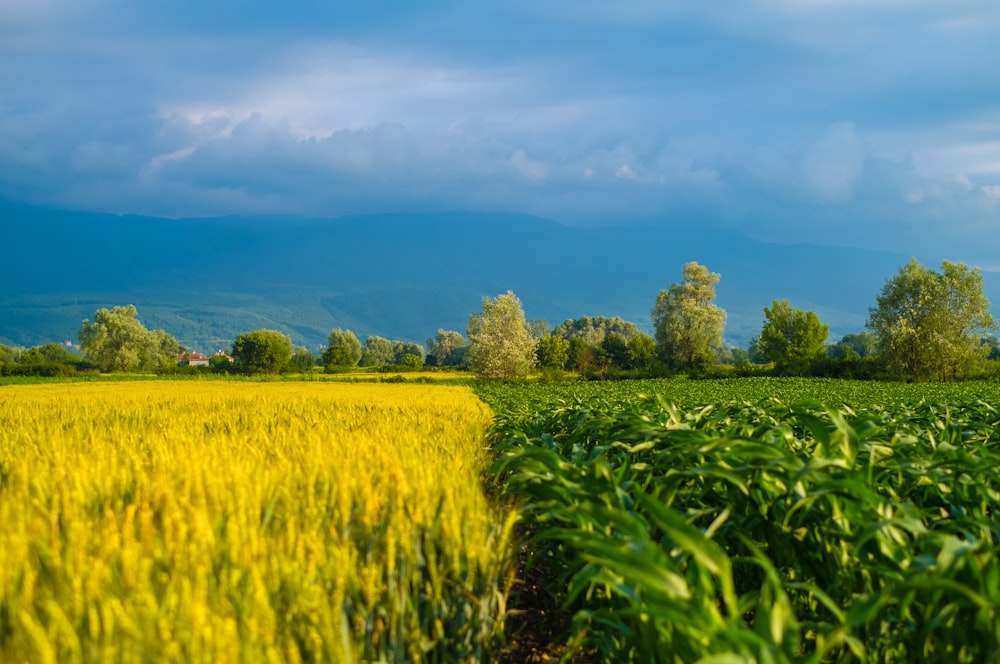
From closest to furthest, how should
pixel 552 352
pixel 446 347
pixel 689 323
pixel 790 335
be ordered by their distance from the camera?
1. pixel 552 352
2. pixel 790 335
3. pixel 689 323
4. pixel 446 347

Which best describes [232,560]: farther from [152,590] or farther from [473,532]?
[473,532]

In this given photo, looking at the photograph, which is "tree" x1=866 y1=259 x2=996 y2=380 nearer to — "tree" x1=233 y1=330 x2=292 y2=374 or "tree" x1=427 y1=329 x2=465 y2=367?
"tree" x1=233 y1=330 x2=292 y2=374

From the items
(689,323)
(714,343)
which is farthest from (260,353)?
(714,343)

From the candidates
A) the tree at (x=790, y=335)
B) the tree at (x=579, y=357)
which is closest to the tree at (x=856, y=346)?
the tree at (x=790, y=335)

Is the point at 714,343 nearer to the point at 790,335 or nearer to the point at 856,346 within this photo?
the point at 790,335

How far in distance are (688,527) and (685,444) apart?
2.13 metres

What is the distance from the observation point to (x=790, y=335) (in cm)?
7975

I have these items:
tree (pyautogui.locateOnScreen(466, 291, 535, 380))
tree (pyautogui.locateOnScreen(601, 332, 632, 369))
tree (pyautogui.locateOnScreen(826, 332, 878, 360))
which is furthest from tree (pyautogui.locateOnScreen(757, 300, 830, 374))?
tree (pyautogui.locateOnScreen(826, 332, 878, 360))

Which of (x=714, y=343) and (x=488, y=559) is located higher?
(x=714, y=343)

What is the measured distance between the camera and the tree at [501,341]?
5738 cm

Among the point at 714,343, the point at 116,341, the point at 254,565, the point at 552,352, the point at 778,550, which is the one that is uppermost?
the point at 714,343

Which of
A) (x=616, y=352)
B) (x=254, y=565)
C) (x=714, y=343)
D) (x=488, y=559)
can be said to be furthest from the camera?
(x=616, y=352)

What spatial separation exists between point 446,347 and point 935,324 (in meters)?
116

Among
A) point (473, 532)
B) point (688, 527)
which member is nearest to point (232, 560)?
point (473, 532)
